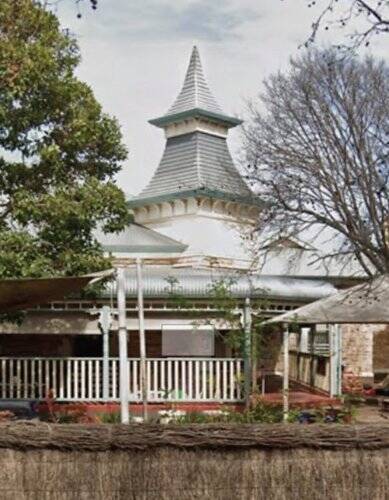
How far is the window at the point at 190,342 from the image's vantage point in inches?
619

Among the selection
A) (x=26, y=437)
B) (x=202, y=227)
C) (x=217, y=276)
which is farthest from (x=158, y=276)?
(x=26, y=437)

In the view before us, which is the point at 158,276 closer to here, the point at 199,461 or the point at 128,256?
the point at 128,256

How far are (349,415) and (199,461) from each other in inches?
170

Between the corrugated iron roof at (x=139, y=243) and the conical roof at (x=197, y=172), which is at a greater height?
the conical roof at (x=197, y=172)

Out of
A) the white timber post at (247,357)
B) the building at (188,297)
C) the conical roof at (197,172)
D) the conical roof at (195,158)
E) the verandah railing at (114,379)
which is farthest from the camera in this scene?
the conical roof at (195,158)

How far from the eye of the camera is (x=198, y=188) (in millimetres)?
22516

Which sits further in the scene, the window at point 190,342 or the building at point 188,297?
the window at point 190,342

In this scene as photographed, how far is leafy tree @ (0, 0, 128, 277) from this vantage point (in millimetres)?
12938

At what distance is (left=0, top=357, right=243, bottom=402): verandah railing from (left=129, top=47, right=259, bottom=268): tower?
5716mm

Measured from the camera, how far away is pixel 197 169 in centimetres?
2352

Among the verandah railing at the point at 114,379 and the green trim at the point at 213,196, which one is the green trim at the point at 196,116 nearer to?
the green trim at the point at 213,196

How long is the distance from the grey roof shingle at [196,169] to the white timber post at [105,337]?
8.18 m

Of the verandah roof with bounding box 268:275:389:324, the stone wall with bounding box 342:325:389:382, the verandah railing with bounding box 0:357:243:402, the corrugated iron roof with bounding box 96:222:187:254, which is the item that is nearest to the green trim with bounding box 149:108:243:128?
the corrugated iron roof with bounding box 96:222:187:254

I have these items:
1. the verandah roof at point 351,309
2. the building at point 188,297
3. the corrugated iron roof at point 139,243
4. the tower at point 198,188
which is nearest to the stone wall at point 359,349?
the building at point 188,297
